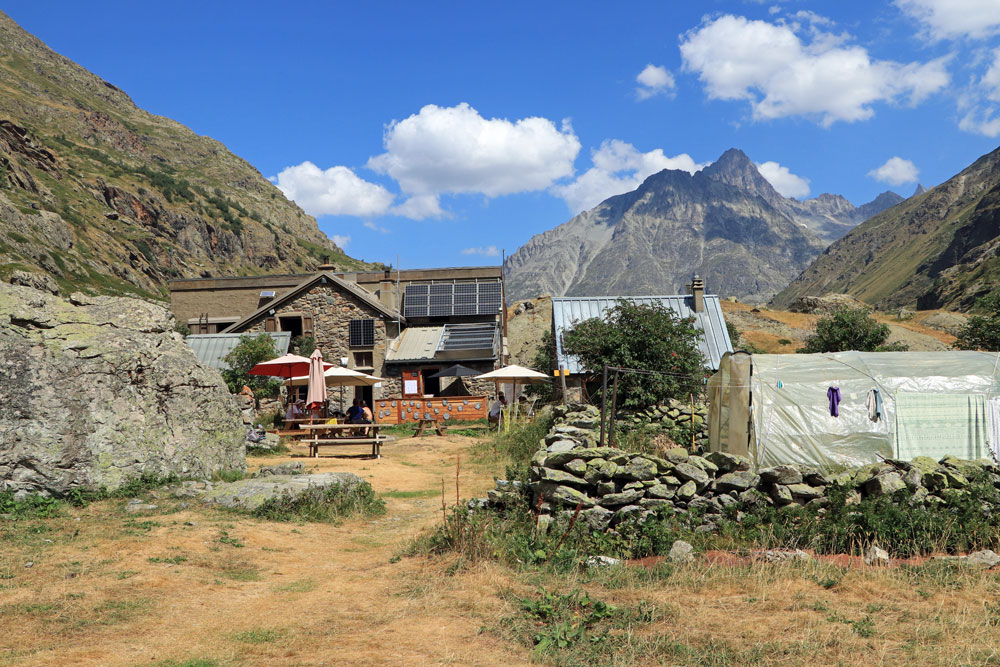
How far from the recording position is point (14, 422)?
9664 millimetres

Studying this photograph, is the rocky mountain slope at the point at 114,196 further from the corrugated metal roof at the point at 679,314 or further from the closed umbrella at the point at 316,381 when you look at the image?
the corrugated metal roof at the point at 679,314

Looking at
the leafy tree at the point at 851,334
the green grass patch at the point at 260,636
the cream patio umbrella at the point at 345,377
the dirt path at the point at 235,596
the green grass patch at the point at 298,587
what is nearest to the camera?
the dirt path at the point at 235,596

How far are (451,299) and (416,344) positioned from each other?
15.4ft

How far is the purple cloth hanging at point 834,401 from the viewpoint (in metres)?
12.5

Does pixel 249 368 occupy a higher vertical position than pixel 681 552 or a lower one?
higher

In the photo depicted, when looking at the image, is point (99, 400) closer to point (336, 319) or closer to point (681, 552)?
point (681, 552)

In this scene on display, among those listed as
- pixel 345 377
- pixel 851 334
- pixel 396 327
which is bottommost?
pixel 345 377

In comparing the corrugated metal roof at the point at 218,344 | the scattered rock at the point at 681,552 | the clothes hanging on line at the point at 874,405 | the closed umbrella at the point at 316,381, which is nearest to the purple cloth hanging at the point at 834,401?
the clothes hanging on line at the point at 874,405

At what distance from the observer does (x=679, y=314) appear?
28.0m

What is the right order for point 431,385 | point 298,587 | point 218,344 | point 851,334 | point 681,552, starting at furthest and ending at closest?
point 431,385 < point 851,334 < point 218,344 < point 681,552 < point 298,587

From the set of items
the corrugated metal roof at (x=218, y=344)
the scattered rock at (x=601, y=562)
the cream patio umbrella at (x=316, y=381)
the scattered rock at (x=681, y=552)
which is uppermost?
the corrugated metal roof at (x=218, y=344)

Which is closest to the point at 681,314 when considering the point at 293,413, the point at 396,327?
the point at 396,327

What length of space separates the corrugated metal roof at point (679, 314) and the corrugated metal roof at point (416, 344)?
7579mm

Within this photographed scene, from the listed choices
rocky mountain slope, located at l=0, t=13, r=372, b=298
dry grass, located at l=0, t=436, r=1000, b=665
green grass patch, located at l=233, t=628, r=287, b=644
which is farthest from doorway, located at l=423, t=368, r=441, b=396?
rocky mountain slope, located at l=0, t=13, r=372, b=298
